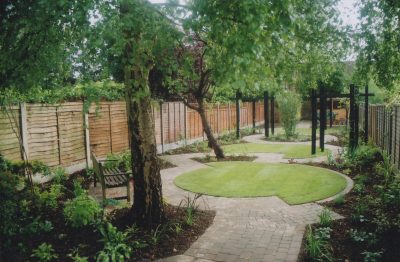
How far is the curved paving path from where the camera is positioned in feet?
16.8

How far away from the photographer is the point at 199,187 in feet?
30.0

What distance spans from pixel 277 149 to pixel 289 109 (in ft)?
12.1

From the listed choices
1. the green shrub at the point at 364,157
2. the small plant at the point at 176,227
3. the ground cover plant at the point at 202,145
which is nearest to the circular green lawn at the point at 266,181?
the green shrub at the point at 364,157

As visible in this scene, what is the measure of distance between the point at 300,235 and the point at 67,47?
437cm

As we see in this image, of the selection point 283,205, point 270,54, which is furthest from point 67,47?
point 283,205

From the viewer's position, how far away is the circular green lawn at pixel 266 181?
8319 millimetres

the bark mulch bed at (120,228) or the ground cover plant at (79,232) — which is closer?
the ground cover plant at (79,232)

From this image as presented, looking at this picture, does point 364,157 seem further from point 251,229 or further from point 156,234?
point 156,234

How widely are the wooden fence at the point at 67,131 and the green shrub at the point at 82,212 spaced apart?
1.52 metres

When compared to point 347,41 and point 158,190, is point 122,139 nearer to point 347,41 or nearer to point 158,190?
point 158,190

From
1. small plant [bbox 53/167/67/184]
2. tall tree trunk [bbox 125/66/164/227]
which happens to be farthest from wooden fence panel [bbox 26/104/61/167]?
tall tree trunk [bbox 125/66/164/227]

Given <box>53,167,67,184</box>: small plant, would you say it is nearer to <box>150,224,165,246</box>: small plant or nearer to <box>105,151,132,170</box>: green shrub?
<box>105,151,132,170</box>: green shrub

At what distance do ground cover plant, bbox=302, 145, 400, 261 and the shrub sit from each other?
9023mm

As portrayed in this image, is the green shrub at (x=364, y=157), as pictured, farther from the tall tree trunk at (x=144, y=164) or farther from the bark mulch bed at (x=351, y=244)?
the tall tree trunk at (x=144, y=164)
